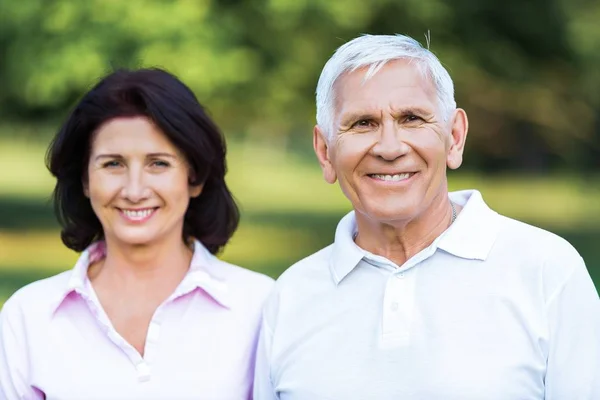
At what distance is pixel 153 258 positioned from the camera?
159 inches

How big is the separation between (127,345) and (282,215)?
17745 millimetres

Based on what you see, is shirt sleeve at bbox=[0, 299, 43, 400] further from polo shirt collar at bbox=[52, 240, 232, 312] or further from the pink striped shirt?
polo shirt collar at bbox=[52, 240, 232, 312]

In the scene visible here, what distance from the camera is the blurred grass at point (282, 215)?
13.9 metres

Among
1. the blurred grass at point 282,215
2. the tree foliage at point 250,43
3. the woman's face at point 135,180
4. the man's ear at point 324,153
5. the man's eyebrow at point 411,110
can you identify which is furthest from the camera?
the blurred grass at point 282,215

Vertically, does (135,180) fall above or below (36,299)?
above

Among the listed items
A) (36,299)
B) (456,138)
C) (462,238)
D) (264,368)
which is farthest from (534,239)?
(36,299)

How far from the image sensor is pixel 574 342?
311 centimetres

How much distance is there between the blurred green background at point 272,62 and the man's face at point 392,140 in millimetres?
1307

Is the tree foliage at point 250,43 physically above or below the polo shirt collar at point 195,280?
above

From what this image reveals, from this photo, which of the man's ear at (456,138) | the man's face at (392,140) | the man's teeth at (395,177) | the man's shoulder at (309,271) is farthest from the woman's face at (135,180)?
the man's ear at (456,138)

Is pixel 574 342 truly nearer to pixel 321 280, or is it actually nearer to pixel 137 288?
pixel 321 280

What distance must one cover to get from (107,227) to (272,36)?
9497 mm

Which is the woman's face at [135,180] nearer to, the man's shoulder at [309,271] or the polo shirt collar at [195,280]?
the polo shirt collar at [195,280]

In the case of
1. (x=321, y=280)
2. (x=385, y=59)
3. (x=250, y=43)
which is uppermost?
(x=250, y=43)
